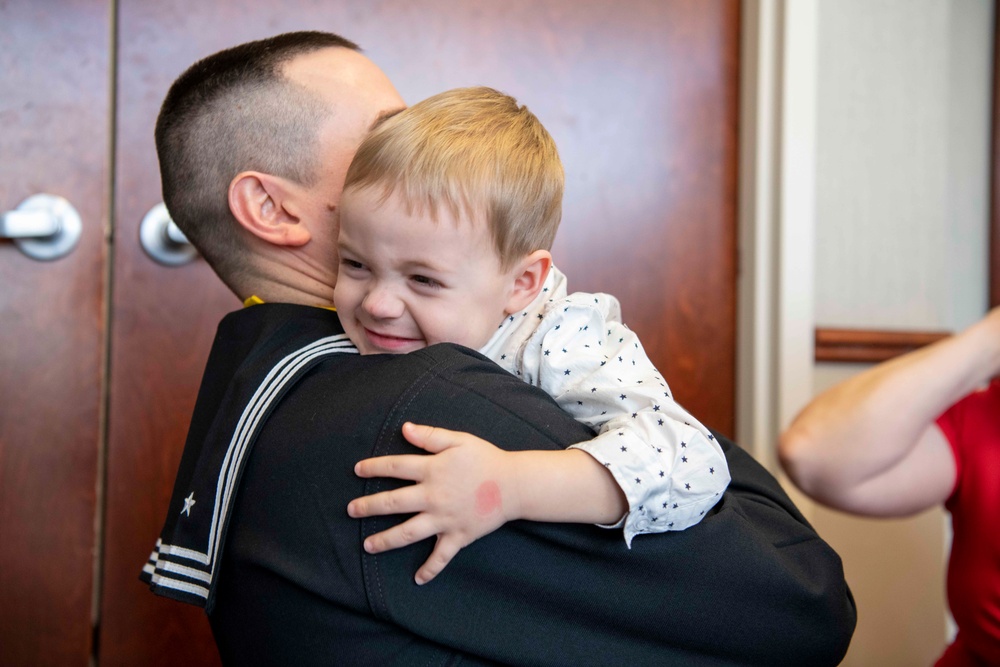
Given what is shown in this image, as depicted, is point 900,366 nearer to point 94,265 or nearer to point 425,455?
point 425,455

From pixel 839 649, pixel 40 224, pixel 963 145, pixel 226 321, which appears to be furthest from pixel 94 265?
pixel 963 145

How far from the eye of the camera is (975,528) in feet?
4.06

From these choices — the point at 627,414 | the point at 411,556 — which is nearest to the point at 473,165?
the point at 627,414

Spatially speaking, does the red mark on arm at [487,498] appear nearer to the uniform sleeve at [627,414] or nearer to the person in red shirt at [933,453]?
the uniform sleeve at [627,414]

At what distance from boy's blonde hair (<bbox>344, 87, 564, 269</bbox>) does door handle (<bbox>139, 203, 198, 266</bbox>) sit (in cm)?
78

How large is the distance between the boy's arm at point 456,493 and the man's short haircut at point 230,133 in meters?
0.47

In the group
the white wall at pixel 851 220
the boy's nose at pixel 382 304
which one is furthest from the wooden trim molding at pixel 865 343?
the boy's nose at pixel 382 304

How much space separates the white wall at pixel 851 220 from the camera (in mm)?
1880

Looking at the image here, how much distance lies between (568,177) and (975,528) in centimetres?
102

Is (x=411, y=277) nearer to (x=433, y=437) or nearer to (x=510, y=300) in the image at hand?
(x=510, y=300)

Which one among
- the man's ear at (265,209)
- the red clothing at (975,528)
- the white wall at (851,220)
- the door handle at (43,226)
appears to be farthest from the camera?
the white wall at (851,220)

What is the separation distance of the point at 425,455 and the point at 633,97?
1378 mm

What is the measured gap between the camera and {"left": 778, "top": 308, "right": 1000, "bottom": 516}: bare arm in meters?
1.23

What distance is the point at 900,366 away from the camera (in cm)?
127
